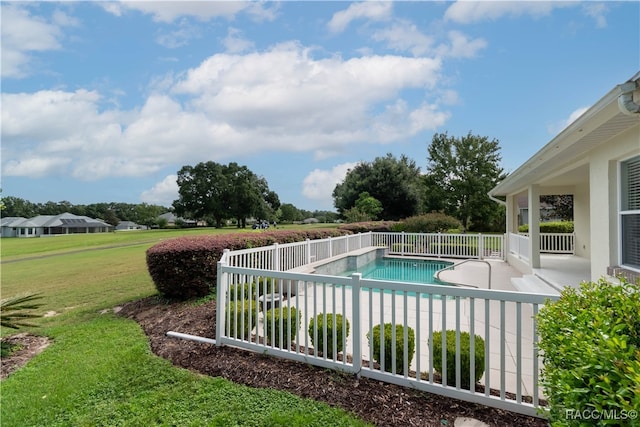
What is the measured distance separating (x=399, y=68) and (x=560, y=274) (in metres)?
6.92

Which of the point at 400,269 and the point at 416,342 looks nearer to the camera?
the point at 416,342

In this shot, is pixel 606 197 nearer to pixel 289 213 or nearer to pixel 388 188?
pixel 388 188

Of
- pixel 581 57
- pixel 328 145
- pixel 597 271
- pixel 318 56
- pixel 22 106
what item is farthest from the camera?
pixel 328 145

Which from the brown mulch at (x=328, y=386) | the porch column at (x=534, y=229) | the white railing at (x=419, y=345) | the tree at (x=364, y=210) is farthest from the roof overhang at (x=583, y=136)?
the tree at (x=364, y=210)

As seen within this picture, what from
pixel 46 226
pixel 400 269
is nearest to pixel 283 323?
pixel 400 269

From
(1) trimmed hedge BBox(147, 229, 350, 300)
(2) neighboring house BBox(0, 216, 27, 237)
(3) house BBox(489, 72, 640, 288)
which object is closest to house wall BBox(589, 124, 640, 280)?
(3) house BBox(489, 72, 640, 288)

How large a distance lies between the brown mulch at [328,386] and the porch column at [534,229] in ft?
22.7

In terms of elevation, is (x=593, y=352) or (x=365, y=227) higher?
(x=593, y=352)

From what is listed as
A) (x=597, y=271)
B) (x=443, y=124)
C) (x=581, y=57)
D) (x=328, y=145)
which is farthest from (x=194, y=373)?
(x=443, y=124)

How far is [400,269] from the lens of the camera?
1382 centimetres

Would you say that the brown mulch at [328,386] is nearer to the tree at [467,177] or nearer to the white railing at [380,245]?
the white railing at [380,245]

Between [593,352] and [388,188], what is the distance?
28.7 metres

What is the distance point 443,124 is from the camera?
29156 mm

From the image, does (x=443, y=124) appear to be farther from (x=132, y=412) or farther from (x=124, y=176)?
(x=132, y=412)
